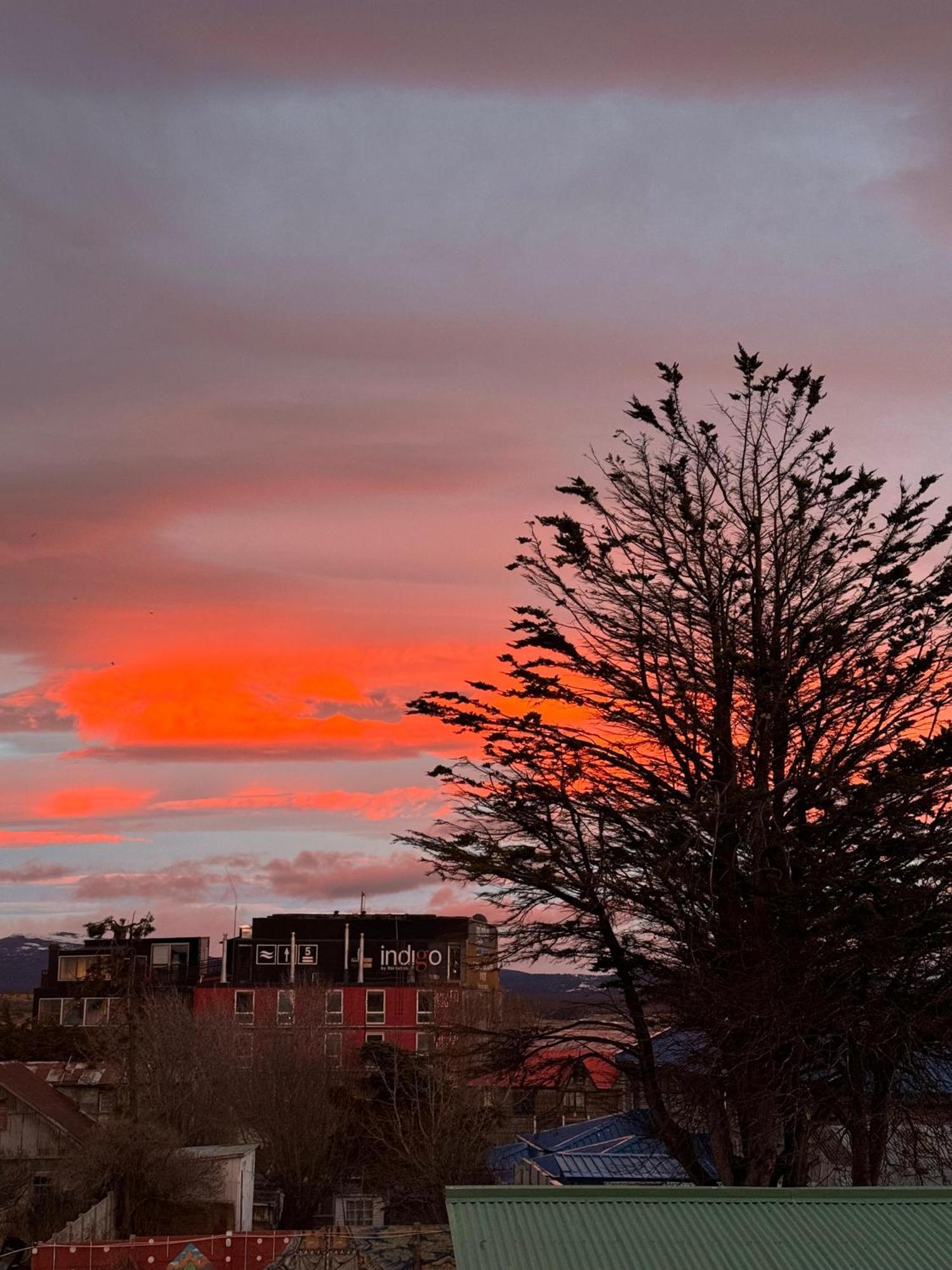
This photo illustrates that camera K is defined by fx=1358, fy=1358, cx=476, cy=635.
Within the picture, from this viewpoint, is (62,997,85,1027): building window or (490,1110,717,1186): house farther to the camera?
(62,997,85,1027): building window

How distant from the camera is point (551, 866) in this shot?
2128 centimetres

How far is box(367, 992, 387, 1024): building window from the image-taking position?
290 ft

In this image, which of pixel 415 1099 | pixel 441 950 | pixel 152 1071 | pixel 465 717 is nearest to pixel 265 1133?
pixel 152 1071

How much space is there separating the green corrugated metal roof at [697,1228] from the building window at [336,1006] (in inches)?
2989

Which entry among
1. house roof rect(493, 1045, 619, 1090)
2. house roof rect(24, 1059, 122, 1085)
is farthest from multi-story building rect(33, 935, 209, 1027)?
house roof rect(493, 1045, 619, 1090)

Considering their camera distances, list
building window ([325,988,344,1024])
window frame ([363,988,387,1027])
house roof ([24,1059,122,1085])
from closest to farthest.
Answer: house roof ([24,1059,122,1085]) < building window ([325,988,344,1024]) < window frame ([363,988,387,1027])

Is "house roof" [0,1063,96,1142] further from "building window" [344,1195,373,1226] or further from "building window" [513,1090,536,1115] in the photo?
"building window" [513,1090,536,1115]

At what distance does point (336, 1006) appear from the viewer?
3506 inches

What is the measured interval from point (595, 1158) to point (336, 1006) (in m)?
56.5

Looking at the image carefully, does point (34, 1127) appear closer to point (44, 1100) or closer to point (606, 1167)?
point (44, 1100)

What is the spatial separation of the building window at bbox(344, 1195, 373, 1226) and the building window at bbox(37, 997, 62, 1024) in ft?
145

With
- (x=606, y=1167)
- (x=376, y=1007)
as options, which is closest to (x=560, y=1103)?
Answer: (x=606, y=1167)

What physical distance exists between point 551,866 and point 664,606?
508 centimetres

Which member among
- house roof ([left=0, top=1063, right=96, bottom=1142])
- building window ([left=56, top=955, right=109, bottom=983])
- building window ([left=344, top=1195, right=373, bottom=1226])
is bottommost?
building window ([left=344, top=1195, right=373, bottom=1226])
